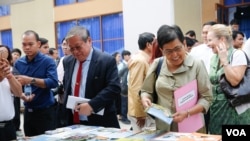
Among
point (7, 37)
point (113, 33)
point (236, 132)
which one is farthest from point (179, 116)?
point (7, 37)

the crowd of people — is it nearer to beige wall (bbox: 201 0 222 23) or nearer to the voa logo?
the voa logo

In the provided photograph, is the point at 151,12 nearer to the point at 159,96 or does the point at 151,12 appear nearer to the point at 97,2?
the point at 97,2

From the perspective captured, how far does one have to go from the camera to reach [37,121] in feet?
10.3

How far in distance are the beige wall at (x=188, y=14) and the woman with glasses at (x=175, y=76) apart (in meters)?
5.78

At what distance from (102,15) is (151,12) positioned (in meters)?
3.46

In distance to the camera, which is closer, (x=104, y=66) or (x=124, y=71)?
(x=104, y=66)

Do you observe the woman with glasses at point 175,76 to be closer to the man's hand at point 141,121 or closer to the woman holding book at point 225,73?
the woman holding book at point 225,73

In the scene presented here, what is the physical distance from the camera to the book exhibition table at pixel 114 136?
5.52 ft

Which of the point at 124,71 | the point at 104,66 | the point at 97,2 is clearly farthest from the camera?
the point at 97,2

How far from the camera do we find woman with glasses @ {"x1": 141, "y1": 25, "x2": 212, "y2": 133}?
1983mm

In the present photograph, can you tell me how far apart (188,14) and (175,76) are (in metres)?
6.46

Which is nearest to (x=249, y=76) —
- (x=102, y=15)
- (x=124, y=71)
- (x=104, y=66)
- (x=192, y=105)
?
(x=192, y=105)

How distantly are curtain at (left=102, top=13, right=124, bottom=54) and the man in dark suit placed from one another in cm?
810

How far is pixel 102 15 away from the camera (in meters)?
10.8
